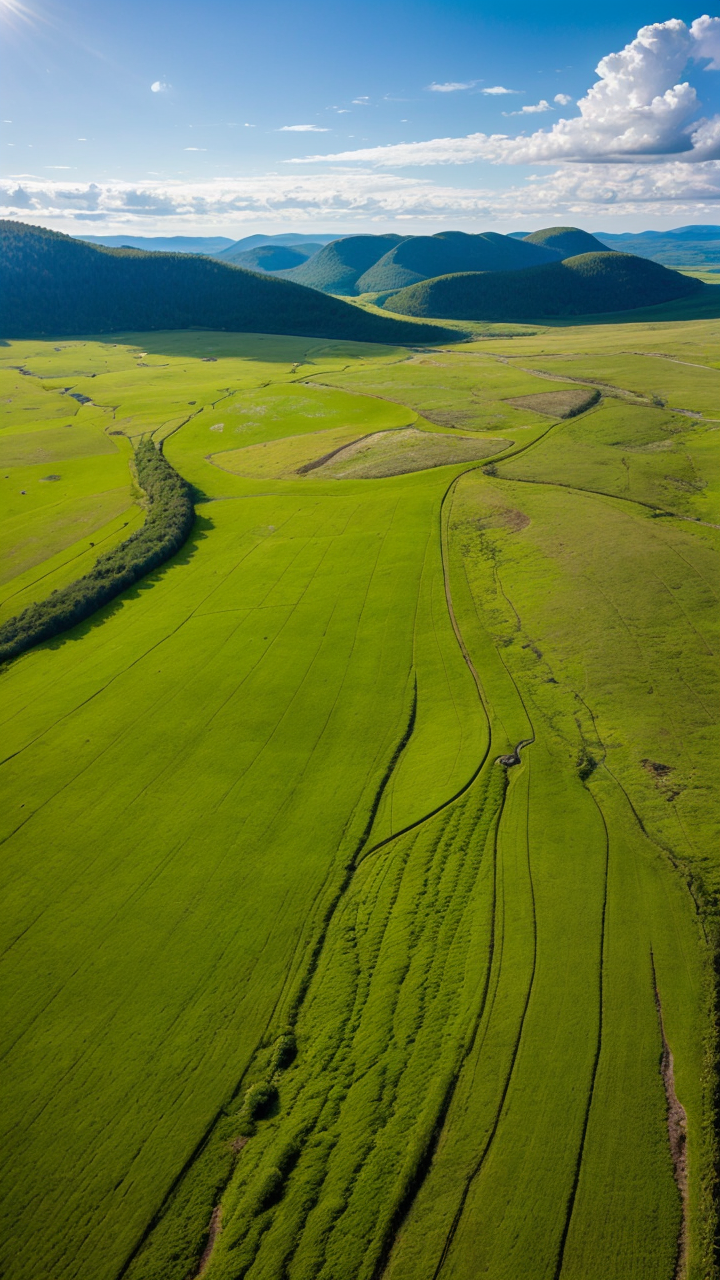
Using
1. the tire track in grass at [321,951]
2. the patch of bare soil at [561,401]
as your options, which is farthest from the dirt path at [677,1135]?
the patch of bare soil at [561,401]

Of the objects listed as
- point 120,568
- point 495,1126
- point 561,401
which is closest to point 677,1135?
point 495,1126

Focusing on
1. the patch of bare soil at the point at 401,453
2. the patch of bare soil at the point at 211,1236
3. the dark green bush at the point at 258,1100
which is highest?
the patch of bare soil at the point at 401,453

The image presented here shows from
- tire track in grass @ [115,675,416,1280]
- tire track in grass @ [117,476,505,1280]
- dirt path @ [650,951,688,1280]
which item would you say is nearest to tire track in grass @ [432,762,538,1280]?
tire track in grass @ [117,476,505,1280]

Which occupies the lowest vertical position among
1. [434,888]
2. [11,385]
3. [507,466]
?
A: [434,888]

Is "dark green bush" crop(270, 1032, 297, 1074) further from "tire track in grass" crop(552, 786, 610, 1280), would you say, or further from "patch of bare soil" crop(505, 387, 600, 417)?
"patch of bare soil" crop(505, 387, 600, 417)

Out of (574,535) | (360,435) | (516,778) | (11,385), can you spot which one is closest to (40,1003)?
(516,778)

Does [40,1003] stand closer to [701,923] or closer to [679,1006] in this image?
[679,1006]

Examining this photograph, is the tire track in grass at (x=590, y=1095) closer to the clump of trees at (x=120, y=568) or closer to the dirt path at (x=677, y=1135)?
the dirt path at (x=677, y=1135)
